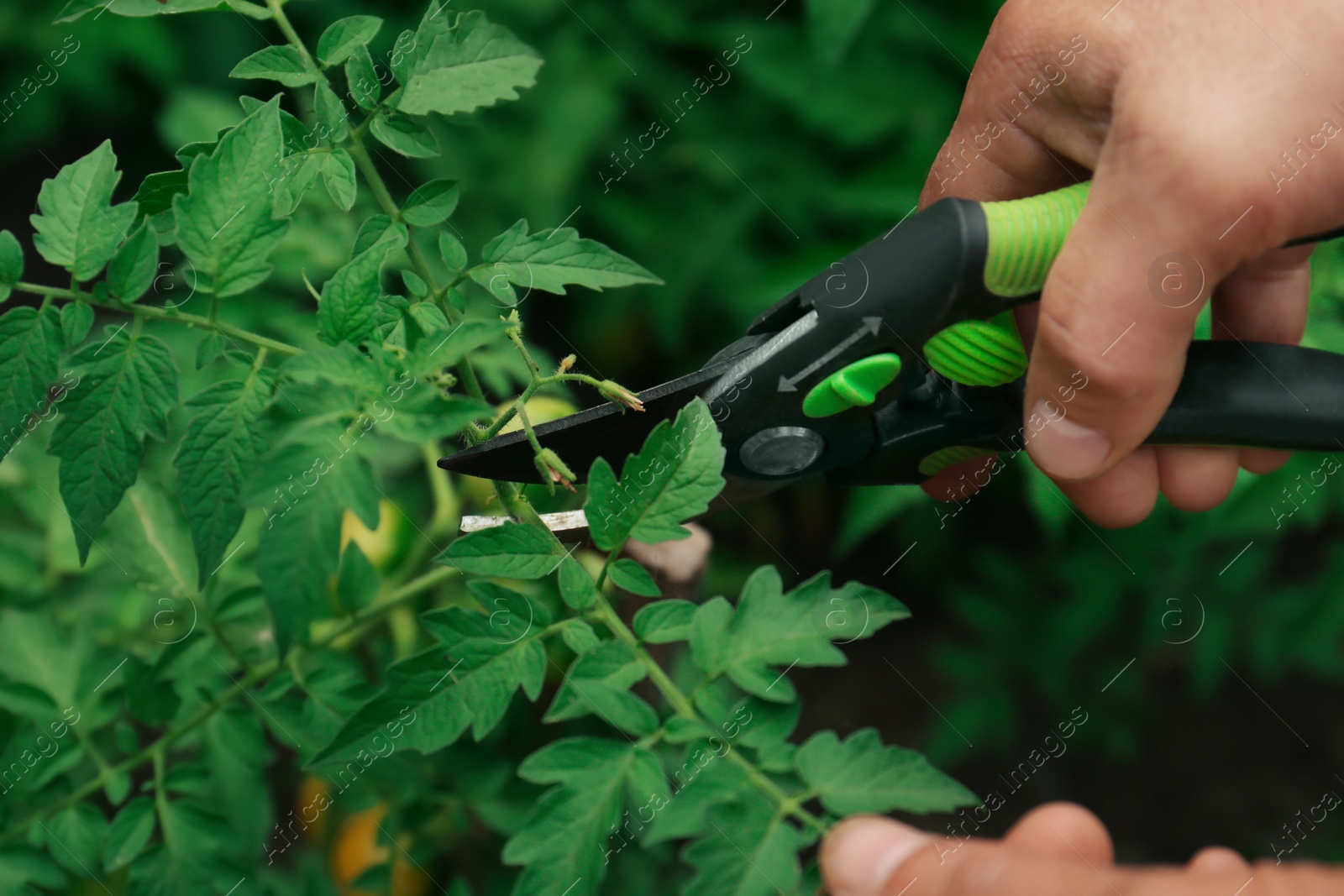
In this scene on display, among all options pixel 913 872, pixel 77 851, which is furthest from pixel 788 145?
pixel 77 851

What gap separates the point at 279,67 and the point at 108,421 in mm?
337

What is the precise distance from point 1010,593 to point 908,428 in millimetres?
1156

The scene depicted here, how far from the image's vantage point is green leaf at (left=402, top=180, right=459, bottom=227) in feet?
2.87

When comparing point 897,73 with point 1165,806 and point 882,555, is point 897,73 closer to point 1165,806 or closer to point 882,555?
point 882,555

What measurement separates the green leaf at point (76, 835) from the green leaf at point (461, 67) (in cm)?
75

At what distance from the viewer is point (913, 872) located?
32.0 inches

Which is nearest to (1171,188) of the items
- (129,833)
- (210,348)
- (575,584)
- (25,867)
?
(575,584)

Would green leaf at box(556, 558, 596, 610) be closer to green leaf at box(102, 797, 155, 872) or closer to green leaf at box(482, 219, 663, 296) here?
green leaf at box(482, 219, 663, 296)

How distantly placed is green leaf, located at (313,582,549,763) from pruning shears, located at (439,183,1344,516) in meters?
0.18

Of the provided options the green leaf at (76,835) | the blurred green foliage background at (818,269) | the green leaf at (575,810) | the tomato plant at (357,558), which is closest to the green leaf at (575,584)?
the tomato plant at (357,558)

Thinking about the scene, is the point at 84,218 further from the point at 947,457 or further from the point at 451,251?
the point at 947,457

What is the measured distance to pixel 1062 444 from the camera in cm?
105

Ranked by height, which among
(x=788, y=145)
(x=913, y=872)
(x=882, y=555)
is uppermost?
(x=788, y=145)

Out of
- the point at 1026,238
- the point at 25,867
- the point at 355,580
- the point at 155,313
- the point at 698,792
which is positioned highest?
the point at 1026,238
